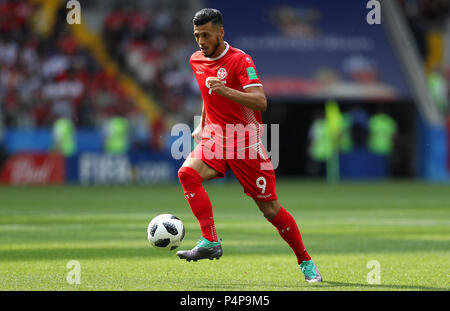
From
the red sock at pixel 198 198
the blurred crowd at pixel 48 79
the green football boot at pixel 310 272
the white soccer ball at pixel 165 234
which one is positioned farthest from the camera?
the blurred crowd at pixel 48 79

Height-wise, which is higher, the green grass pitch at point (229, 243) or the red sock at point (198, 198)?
the red sock at point (198, 198)

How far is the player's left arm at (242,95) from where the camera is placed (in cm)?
713

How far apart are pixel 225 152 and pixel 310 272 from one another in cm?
117

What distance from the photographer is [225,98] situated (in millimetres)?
7477

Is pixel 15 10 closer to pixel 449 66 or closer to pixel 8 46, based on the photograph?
pixel 8 46

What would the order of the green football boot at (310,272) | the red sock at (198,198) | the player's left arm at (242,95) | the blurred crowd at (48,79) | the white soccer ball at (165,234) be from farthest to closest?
the blurred crowd at (48,79) → the white soccer ball at (165,234) → the red sock at (198,198) → the green football boot at (310,272) → the player's left arm at (242,95)

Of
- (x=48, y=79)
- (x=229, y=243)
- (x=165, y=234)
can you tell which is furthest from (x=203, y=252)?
(x=48, y=79)

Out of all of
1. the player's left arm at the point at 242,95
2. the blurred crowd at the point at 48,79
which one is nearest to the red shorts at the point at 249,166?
the player's left arm at the point at 242,95

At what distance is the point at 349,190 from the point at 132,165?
6407mm

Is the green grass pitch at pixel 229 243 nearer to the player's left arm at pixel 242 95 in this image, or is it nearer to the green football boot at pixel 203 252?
the green football boot at pixel 203 252

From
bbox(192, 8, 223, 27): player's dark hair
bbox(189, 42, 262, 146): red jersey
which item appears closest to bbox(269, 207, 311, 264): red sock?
bbox(189, 42, 262, 146): red jersey

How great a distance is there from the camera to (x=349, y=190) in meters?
22.0

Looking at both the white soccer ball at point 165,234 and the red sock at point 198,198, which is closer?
the red sock at point 198,198
